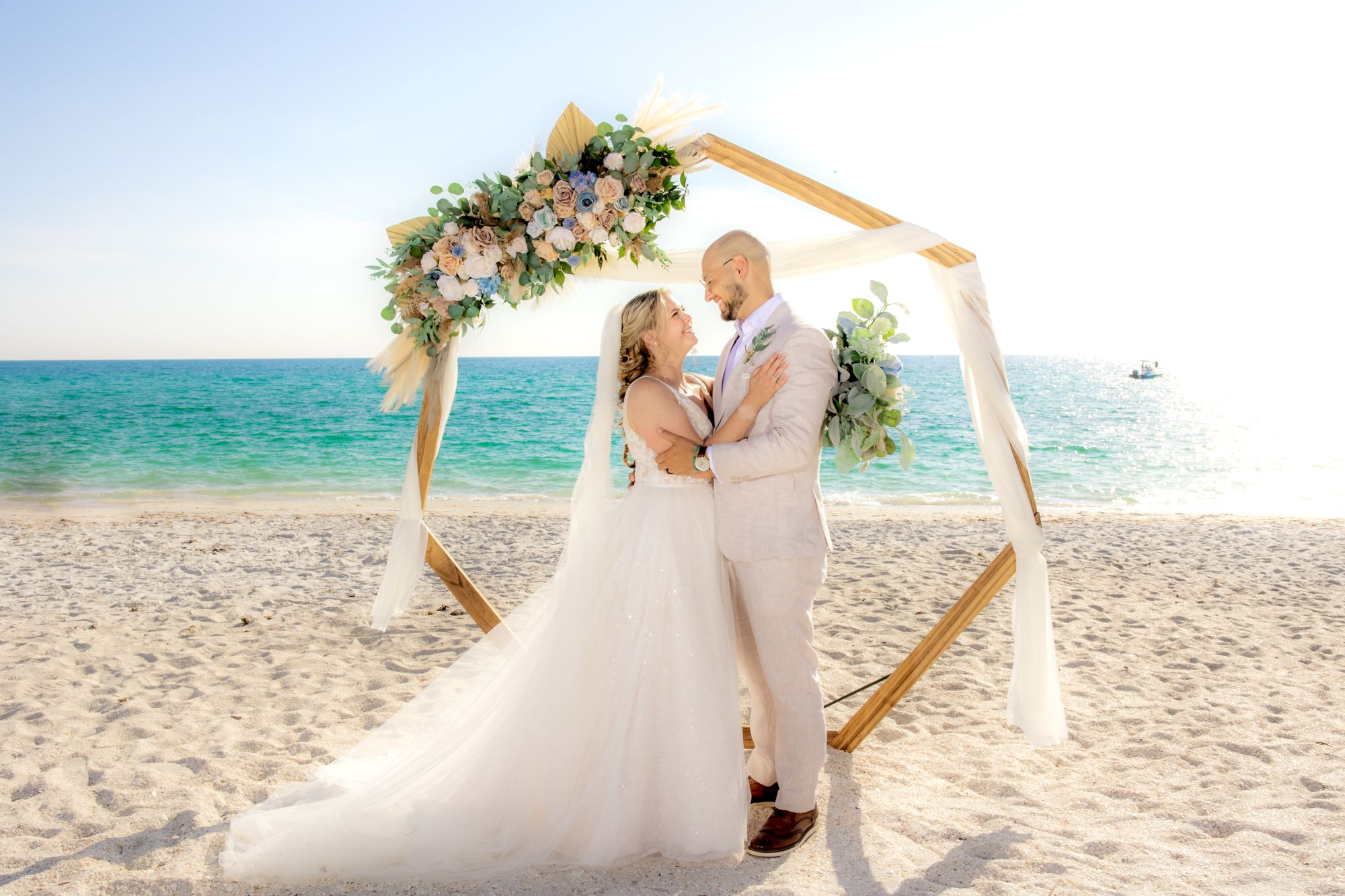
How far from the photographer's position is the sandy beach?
9.61ft

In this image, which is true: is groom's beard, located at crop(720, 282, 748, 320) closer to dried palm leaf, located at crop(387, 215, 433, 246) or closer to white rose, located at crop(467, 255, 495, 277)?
white rose, located at crop(467, 255, 495, 277)

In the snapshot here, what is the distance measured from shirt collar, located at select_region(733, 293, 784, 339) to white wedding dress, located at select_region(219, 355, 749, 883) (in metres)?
0.37

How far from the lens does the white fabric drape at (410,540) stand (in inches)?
144

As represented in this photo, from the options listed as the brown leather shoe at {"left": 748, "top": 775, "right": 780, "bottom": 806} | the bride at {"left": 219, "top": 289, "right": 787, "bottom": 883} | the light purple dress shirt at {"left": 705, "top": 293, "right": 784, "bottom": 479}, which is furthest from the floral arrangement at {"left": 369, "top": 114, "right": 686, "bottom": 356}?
the brown leather shoe at {"left": 748, "top": 775, "right": 780, "bottom": 806}

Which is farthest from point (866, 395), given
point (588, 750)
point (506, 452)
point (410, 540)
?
point (506, 452)

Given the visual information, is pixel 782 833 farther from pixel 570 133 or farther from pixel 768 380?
pixel 570 133

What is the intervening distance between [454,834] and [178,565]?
6.31m

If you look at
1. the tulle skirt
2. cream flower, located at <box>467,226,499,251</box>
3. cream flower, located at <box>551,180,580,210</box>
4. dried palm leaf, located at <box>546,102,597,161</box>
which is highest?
dried palm leaf, located at <box>546,102,597,161</box>

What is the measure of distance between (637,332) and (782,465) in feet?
2.81

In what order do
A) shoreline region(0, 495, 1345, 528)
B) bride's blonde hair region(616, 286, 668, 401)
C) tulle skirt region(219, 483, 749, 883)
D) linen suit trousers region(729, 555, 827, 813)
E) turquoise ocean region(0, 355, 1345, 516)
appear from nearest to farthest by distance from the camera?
tulle skirt region(219, 483, 749, 883) → linen suit trousers region(729, 555, 827, 813) → bride's blonde hair region(616, 286, 668, 401) → shoreline region(0, 495, 1345, 528) → turquoise ocean region(0, 355, 1345, 516)

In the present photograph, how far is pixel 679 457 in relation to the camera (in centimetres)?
320

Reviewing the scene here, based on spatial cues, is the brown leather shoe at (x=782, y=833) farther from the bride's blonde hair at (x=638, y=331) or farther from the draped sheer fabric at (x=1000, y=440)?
the bride's blonde hair at (x=638, y=331)

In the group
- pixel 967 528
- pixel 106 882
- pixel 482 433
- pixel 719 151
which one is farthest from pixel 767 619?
pixel 482 433

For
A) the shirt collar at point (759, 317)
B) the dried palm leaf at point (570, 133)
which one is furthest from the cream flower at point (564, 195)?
the shirt collar at point (759, 317)
